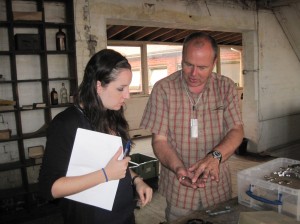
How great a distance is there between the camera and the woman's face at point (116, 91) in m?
1.26

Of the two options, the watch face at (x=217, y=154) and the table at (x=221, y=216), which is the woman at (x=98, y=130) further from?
the watch face at (x=217, y=154)

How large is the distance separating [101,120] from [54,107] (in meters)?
2.30

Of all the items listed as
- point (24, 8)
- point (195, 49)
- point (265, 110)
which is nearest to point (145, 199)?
point (195, 49)

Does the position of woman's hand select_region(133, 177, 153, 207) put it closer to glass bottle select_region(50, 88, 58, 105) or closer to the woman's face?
the woman's face

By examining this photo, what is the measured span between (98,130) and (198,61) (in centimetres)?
68

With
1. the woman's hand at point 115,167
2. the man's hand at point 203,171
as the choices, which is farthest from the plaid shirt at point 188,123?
the woman's hand at point 115,167

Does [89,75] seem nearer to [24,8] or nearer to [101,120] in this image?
[101,120]

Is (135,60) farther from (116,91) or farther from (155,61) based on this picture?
(116,91)

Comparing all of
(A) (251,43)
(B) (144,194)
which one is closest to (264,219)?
(B) (144,194)

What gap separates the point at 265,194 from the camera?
4.63ft

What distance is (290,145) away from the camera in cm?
616

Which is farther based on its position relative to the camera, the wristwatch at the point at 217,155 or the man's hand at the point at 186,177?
the wristwatch at the point at 217,155

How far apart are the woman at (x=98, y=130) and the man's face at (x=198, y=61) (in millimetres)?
438

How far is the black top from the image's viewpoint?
1070mm
